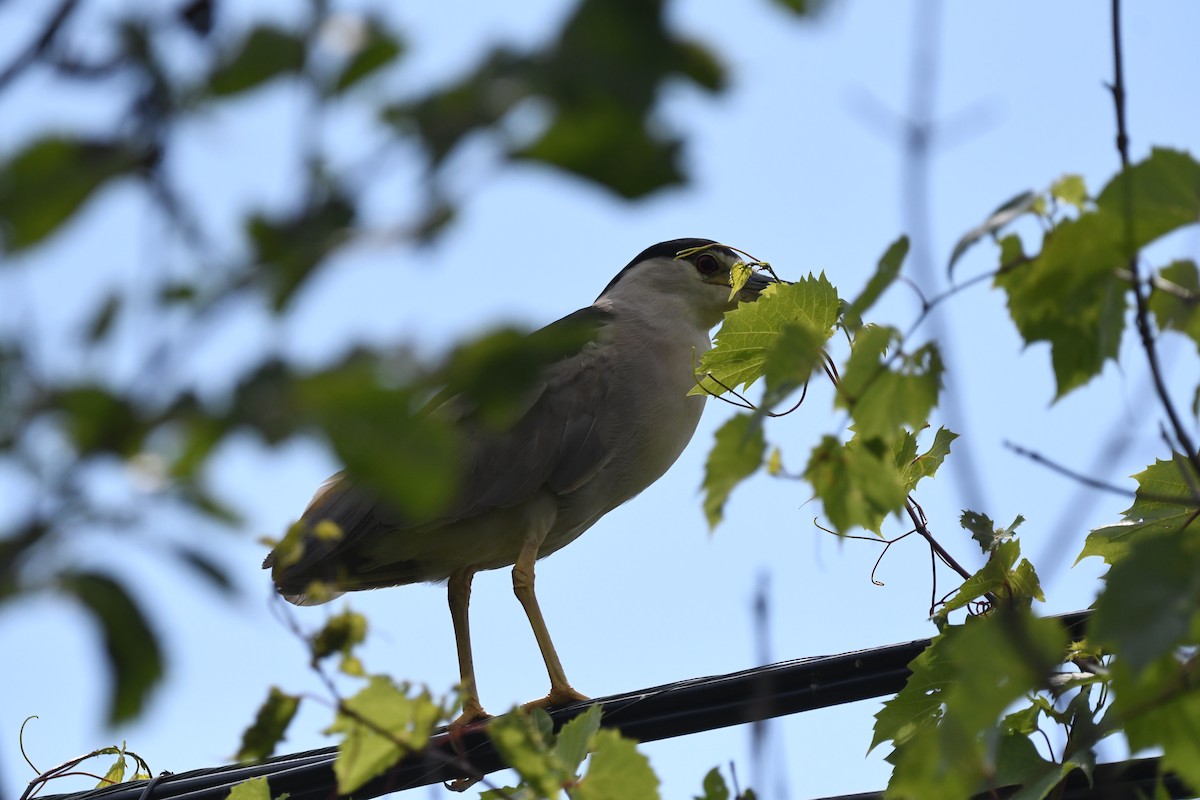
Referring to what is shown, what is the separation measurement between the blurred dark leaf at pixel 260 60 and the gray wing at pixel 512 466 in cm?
351

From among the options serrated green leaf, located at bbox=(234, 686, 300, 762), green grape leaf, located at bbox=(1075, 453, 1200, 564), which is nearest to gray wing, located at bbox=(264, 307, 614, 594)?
green grape leaf, located at bbox=(1075, 453, 1200, 564)

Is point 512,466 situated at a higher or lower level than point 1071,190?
higher

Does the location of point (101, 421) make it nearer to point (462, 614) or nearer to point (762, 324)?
Result: point (762, 324)

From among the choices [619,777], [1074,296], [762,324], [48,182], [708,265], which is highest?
[708,265]

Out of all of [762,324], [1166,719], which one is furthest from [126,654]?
[762,324]

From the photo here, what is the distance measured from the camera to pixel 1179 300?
5.07 ft

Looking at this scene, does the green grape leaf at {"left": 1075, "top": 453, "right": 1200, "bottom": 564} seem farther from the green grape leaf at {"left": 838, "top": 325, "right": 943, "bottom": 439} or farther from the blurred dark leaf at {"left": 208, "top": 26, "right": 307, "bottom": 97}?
the blurred dark leaf at {"left": 208, "top": 26, "right": 307, "bottom": 97}

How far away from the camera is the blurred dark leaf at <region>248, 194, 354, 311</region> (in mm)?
857

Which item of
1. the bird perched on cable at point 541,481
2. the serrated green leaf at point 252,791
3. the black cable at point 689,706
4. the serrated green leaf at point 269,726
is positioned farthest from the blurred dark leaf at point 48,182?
the bird perched on cable at point 541,481

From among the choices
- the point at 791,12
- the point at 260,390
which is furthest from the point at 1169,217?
the point at 260,390

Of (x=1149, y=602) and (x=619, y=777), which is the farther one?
(x=619, y=777)

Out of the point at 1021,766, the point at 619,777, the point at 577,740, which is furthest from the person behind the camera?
the point at 1021,766

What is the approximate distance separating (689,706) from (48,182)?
2.10m

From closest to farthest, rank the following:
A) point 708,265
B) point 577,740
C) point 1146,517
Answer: point 577,740
point 1146,517
point 708,265
